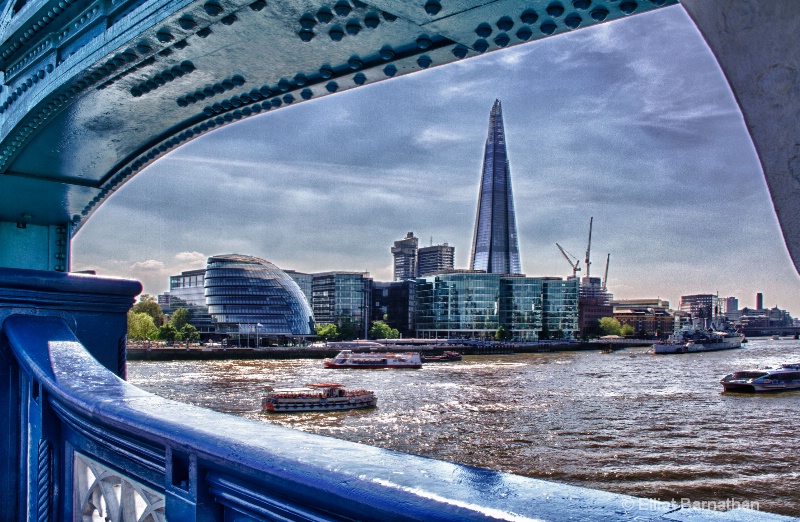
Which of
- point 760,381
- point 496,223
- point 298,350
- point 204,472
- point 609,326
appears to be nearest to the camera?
point 204,472

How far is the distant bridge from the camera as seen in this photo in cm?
112

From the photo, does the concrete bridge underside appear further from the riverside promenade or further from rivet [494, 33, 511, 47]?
the riverside promenade

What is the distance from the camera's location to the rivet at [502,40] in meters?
2.87

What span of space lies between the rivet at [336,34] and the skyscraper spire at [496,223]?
158 metres

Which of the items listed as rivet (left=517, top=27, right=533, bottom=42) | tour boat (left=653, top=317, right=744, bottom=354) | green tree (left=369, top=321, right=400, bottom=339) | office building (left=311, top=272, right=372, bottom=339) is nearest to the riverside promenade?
tour boat (left=653, top=317, right=744, bottom=354)

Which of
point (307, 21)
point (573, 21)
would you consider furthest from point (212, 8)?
point (573, 21)

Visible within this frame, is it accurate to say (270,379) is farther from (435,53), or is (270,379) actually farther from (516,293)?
(516,293)

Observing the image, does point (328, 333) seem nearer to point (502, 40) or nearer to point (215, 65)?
point (215, 65)

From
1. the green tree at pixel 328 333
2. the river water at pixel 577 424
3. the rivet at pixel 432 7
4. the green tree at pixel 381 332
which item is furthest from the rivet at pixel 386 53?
the green tree at pixel 381 332

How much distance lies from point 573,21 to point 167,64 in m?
2.15

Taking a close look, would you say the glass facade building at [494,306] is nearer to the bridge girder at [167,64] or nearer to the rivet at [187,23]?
the bridge girder at [167,64]

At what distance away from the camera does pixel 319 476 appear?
52.5 inches

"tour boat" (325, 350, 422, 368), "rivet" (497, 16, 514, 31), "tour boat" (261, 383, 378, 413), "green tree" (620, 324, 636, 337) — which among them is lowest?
"green tree" (620, 324, 636, 337)

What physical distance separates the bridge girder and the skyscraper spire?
15635 centimetres
